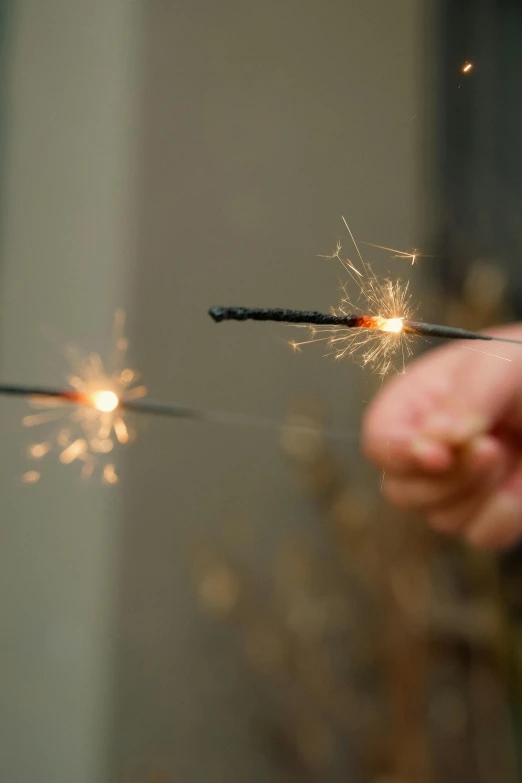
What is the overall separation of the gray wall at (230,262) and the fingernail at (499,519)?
0.34 ft

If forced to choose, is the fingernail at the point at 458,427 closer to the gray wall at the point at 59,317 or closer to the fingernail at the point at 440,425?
the fingernail at the point at 440,425

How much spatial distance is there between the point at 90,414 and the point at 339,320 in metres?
0.21

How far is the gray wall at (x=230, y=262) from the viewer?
0.28 m

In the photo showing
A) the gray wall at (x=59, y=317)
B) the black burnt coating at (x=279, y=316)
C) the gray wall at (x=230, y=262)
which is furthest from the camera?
the gray wall at (x=59, y=317)

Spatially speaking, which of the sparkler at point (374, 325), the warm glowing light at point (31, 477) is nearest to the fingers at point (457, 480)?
the sparkler at point (374, 325)

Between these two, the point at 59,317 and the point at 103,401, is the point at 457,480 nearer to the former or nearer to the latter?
the point at 103,401

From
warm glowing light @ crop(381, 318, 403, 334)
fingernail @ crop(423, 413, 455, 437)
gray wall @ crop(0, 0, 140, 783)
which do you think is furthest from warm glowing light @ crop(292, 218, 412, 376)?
gray wall @ crop(0, 0, 140, 783)

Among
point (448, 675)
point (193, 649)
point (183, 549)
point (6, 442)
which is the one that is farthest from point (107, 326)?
point (448, 675)

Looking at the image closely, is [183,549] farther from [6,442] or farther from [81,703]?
[6,442]

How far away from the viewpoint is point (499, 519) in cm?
36

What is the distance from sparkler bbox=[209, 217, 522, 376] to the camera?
0.68 ft

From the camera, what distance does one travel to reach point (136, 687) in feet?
2.08

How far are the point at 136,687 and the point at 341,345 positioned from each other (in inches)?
21.4

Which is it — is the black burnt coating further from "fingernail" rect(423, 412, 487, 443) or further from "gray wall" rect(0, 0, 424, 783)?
"fingernail" rect(423, 412, 487, 443)
